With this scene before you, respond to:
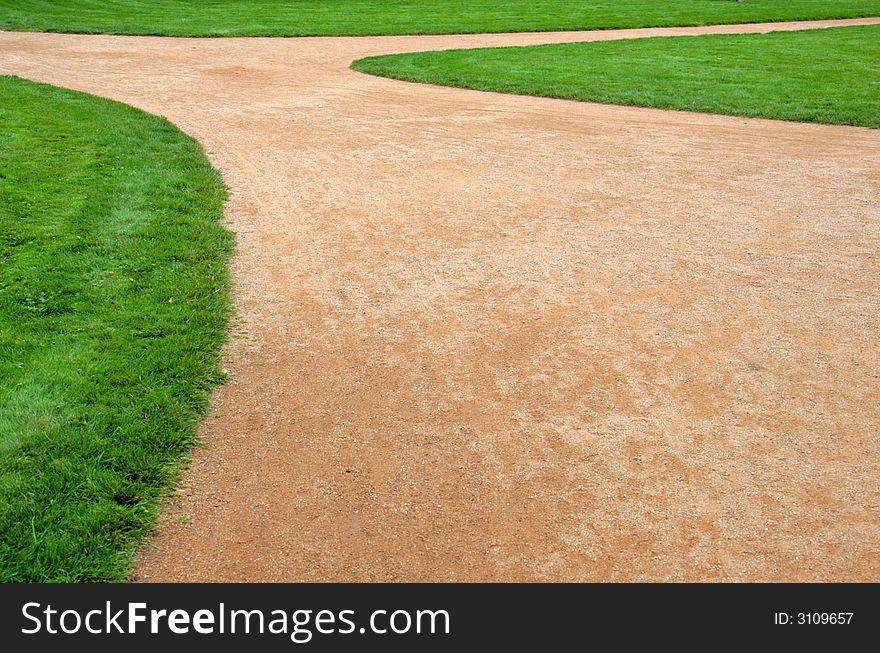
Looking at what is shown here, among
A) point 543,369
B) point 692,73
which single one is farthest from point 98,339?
point 692,73

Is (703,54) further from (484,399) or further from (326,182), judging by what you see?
(484,399)

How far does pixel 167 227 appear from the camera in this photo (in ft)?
26.6

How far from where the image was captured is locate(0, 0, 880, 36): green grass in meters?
24.5

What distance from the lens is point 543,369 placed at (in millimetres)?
5594

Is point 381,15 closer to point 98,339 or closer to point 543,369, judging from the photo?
point 98,339

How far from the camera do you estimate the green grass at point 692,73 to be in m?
14.2

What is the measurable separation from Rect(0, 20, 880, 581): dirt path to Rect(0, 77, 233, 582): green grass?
26cm

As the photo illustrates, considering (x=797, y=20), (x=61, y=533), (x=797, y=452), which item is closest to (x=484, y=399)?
(x=797, y=452)

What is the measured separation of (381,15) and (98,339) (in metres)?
25.1

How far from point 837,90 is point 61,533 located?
50.4 ft

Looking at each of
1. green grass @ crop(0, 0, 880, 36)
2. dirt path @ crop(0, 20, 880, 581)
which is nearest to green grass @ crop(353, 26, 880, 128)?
dirt path @ crop(0, 20, 880, 581)

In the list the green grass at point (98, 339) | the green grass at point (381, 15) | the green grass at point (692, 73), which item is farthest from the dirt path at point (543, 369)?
the green grass at point (381, 15)

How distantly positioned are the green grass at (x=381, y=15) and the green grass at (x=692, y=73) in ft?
18.0

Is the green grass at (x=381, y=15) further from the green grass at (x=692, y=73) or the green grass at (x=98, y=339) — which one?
the green grass at (x=98, y=339)
